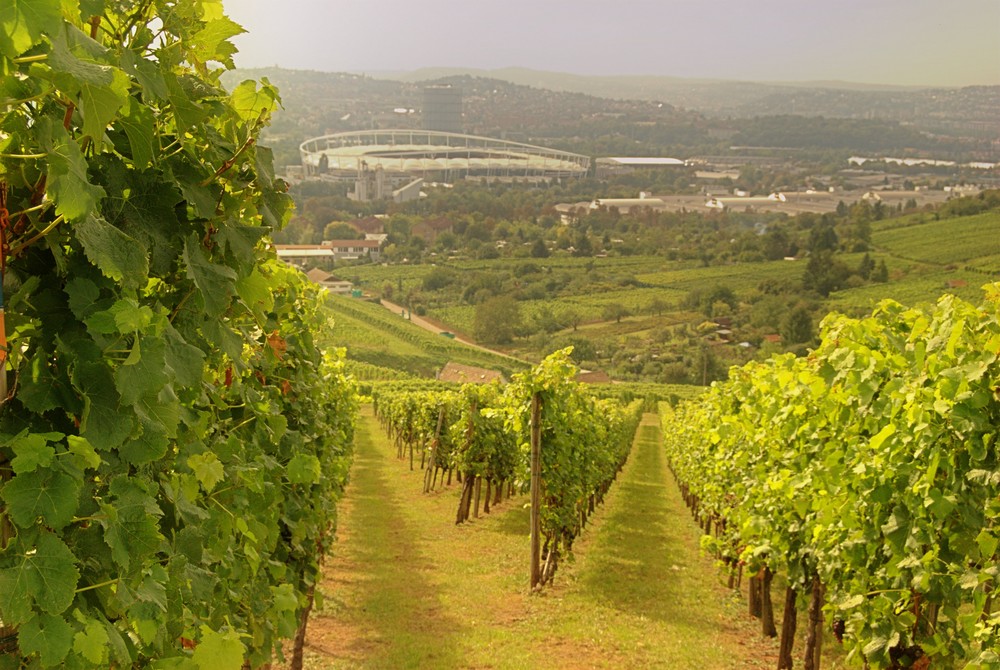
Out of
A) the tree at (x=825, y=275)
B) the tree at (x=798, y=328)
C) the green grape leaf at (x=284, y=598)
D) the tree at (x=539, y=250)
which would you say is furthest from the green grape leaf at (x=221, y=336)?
the tree at (x=539, y=250)

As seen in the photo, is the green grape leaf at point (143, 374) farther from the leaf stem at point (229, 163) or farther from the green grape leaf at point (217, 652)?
the green grape leaf at point (217, 652)

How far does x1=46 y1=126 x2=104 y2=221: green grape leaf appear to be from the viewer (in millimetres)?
1292

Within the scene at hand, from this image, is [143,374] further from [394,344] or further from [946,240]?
[946,240]

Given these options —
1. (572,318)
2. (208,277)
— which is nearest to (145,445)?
(208,277)

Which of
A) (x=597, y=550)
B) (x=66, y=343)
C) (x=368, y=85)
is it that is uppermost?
(x=368, y=85)

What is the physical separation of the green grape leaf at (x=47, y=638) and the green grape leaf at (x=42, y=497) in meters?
0.16

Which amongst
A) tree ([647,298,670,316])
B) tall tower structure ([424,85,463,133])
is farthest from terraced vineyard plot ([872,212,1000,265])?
tall tower structure ([424,85,463,133])

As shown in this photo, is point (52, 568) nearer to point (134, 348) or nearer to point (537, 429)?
point (134, 348)

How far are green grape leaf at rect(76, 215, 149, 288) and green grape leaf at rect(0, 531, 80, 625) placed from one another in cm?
46

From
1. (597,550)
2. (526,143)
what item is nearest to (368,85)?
(526,143)

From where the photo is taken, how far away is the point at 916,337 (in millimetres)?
4488

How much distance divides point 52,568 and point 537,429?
9036 millimetres

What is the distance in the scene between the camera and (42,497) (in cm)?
141

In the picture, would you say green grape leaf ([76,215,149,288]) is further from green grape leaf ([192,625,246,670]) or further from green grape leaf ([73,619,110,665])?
green grape leaf ([192,625,246,670])
